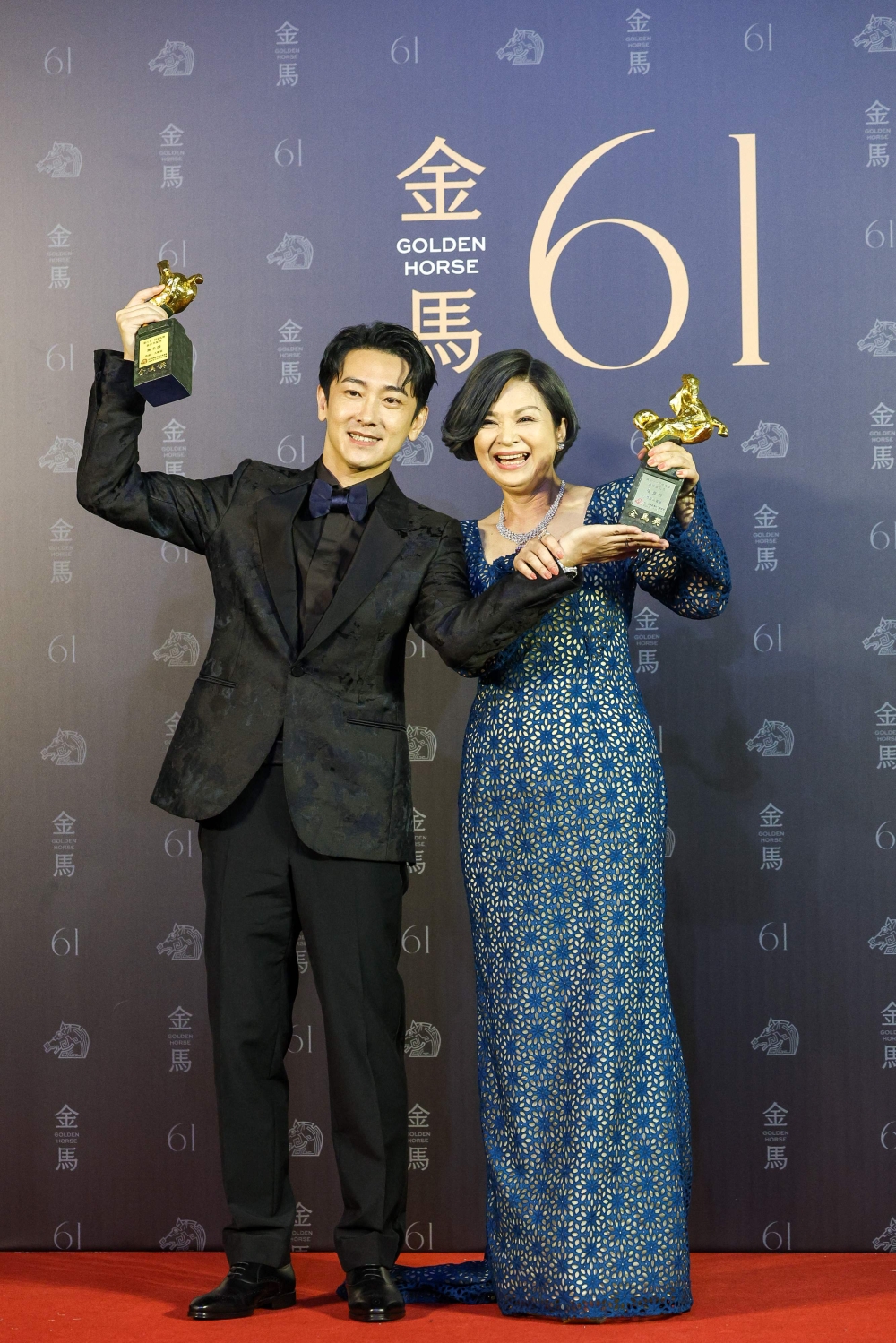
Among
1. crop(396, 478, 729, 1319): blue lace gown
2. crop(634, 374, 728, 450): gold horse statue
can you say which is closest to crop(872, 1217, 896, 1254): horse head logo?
crop(396, 478, 729, 1319): blue lace gown

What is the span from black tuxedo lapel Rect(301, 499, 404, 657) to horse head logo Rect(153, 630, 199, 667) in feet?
3.03

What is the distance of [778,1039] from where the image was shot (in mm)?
3322

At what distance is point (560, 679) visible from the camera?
2682 millimetres

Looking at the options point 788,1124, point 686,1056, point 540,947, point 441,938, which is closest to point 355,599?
point 540,947

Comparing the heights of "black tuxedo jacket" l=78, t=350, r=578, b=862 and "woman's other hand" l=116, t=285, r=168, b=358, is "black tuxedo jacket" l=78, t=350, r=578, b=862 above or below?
below

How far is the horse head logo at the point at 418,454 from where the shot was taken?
11.5 feet

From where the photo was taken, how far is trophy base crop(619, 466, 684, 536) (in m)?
2.48

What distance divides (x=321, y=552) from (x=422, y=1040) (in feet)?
4.39

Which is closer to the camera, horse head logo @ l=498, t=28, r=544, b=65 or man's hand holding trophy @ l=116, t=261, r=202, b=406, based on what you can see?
man's hand holding trophy @ l=116, t=261, r=202, b=406

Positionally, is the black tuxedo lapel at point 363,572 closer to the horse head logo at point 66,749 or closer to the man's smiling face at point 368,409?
the man's smiling face at point 368,409

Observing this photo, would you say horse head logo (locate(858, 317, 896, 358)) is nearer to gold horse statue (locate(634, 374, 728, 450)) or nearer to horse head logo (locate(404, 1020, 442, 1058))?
gold horse statue (locate(634, 374, 728, 450))

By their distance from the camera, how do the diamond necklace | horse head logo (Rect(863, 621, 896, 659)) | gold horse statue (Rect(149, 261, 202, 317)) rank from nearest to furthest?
gold horse statue (Rect(149, 261, 202, 317)) → the diamond necklace → horse head logo (Rect(863, 621, 896, 659))

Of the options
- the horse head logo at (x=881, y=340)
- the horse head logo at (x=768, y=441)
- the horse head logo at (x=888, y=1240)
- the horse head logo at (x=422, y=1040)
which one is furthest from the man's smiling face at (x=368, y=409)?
the horse head logo at (x=888, y=1240)

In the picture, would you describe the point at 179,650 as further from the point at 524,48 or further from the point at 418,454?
the point at 524,48
